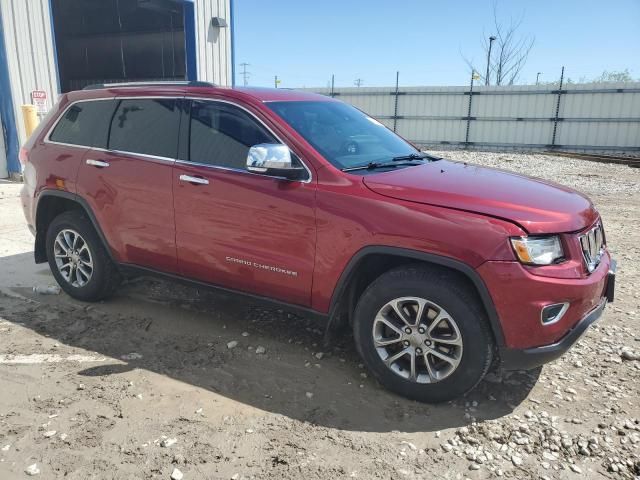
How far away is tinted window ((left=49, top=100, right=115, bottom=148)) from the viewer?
435 cm

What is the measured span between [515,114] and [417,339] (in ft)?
66.3

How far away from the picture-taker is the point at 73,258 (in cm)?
461

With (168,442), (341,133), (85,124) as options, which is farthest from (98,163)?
(168,442)

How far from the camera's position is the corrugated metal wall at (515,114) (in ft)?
63.6

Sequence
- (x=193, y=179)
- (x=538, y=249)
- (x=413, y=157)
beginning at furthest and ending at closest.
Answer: (x=413, y=157)
(x=193, y=179)
(x=538, y=249)

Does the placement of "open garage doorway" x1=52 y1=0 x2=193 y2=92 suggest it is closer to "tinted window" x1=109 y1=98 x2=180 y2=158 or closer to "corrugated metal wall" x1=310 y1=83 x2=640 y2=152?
"corrugated metal wall" x1=310 y1=83 x2=640 y2=152

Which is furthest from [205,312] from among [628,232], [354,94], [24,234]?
[354,94]

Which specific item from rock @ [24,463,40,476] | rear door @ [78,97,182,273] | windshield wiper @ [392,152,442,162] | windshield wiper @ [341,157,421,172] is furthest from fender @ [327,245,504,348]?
rock @ [24,463,40,476]

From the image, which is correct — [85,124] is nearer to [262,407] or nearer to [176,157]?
[176,157]

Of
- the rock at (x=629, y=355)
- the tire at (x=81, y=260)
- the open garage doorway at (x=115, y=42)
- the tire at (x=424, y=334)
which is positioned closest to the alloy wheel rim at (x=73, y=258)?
the tire at (x=81, y=260)

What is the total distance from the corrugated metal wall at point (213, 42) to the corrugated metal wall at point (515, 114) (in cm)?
1114

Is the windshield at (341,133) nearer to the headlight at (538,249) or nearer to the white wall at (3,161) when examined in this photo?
the headlight at (538,249)

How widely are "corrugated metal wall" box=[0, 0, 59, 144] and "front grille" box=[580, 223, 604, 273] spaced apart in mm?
10734

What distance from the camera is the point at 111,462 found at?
2625 millimetres
